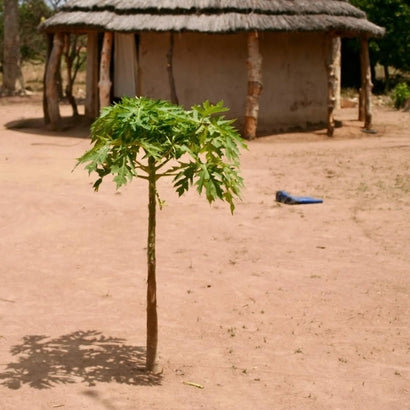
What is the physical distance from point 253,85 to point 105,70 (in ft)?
8.44

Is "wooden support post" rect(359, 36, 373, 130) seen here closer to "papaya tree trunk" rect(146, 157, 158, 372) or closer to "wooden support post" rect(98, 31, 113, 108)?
"wooden support post" rect(98, 31, 113, 108)

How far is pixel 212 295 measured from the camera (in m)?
6.23

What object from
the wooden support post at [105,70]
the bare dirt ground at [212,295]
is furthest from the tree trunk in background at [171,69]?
the bare dirt ground at [212,295]

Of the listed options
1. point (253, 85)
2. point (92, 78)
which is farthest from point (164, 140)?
point (92, 78)

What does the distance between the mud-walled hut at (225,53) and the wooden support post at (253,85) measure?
0.02 metres

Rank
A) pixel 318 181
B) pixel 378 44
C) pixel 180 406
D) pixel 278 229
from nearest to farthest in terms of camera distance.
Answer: pixel 180 406, pixel 278 229, pixel 318 181, pixel 378 44

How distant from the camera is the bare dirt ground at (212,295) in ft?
15.2

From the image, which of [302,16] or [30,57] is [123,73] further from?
[30,57]

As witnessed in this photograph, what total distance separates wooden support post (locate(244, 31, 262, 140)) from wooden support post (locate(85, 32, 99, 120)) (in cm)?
328

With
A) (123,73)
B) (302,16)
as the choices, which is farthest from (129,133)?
(123,73)

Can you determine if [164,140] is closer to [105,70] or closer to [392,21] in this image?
[105,70]

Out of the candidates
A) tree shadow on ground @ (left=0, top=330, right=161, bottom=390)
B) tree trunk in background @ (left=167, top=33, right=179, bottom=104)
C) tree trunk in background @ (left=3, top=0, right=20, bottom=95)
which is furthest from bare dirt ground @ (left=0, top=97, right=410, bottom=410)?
tree trunk in background @ (left=3, top=0, right=20, bottom=95)

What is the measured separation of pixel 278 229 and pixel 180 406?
3919mm

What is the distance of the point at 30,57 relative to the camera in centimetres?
2778
